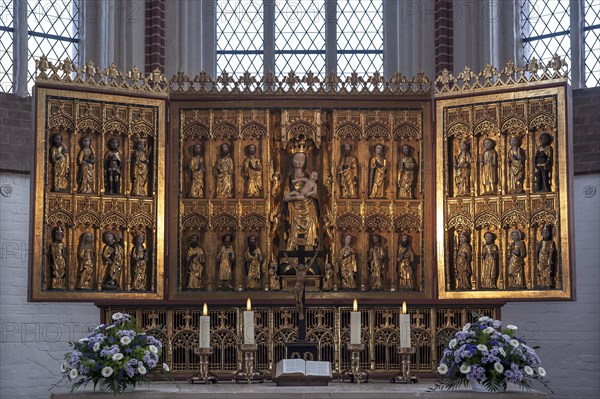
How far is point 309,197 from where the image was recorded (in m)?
17.0

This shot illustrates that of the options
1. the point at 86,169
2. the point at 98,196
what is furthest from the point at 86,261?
the point at 86,169

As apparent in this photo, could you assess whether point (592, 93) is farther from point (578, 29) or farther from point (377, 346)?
point (377, 346)

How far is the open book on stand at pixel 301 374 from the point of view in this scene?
492 inches

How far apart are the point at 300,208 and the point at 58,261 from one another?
382 cm

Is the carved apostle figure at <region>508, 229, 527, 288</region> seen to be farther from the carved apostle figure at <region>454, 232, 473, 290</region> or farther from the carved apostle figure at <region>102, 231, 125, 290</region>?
the carved apostle figure at <region>102, 231, 125, 290</region>

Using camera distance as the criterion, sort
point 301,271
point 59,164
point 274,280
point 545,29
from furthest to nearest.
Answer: point 545,29 < point 274,280 < point 59,164 < point 301,271

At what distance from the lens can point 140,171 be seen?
16.6 metres

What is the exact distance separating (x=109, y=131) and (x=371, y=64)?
721cm

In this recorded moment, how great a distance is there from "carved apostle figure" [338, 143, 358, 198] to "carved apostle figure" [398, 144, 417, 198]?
2.33ft

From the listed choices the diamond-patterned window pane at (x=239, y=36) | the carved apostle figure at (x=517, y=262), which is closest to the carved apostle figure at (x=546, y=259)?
the carved apostle figure at (x=517, y=262)

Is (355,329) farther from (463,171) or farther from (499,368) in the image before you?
(463,171)

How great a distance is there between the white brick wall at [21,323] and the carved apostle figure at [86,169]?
134 inches

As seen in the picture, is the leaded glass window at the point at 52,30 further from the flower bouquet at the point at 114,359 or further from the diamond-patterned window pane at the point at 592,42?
the diamond-patterned window pane at the point at 592,42

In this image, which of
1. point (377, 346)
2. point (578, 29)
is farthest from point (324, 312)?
point (578, 29)
